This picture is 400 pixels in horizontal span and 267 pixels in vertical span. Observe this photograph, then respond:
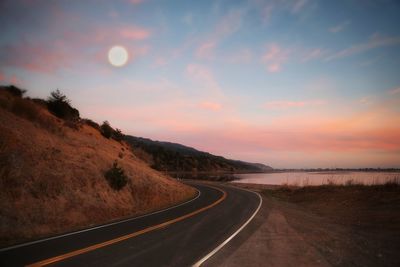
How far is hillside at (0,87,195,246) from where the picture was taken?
1373 cm

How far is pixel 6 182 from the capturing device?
14.7 m

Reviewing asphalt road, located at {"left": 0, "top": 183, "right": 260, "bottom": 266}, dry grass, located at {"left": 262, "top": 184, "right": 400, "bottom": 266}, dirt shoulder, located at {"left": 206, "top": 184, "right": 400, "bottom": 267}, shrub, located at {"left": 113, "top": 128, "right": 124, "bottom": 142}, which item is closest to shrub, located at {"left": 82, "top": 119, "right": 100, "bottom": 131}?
shrub, located at {"left": 113, "top": 128, "right": 124, "bottom": 142}

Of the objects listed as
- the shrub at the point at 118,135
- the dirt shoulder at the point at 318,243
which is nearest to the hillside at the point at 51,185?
the dirt shoulder at the point at 318,243

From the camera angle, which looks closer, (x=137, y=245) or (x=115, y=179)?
(x=137, y=245)

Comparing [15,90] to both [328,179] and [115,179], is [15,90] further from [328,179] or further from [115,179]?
[328,179]

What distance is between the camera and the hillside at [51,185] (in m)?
13.7

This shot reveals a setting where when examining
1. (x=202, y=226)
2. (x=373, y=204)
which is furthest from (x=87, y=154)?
(x=373, y=204)

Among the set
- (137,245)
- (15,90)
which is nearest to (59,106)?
(15,90)

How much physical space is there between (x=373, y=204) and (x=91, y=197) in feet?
65.5

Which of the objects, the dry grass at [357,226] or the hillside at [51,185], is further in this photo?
the hillside at [51,185]

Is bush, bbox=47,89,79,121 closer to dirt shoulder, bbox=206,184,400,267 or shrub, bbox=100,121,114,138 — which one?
shrub, bbox=100,121,114,138

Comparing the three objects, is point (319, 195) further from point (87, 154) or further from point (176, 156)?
point (176, 156)

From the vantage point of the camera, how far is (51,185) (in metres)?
16.5

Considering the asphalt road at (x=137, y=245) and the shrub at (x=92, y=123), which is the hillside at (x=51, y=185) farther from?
the shrub at (x=92, y=123)
